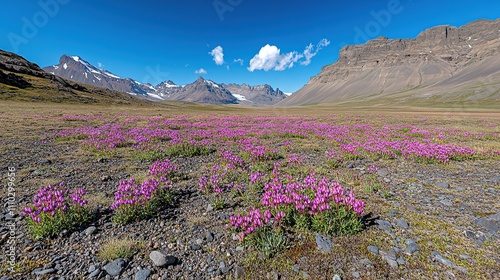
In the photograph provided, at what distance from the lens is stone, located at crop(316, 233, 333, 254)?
181 inches

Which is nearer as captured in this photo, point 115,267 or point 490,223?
point 115,267

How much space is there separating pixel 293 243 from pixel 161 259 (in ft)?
8.96

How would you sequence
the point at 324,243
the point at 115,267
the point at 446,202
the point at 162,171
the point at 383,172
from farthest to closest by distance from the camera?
the point at 383,172 < the point at 162,171 < the point at 446,202 < the point at 324,243 < the point at 115,267

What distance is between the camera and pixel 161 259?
4.25 meters

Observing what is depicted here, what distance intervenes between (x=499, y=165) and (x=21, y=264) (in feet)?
58.1

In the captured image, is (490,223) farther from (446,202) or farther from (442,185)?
(442,185)

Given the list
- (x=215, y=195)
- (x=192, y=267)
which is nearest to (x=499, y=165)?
(x=215, y=195)

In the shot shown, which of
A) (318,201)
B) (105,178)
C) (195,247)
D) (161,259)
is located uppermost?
(318,201)

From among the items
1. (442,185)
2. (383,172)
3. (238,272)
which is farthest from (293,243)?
(383,172)

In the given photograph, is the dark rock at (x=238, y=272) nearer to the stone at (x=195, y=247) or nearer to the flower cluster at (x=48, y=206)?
the stone at (x=195, y=247)

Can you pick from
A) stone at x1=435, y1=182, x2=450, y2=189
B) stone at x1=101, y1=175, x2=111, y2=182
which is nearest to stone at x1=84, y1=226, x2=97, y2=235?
stone at x1=101, y1=175, x2=111, y2=182

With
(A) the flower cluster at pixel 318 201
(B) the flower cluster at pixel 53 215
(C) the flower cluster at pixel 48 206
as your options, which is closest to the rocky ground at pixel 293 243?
(B) the flower cluster at pixel 53 215

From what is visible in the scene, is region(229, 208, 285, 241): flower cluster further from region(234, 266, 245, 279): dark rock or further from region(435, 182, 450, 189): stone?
region(435, 182, 450, 189): stone

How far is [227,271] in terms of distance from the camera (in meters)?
4.12
